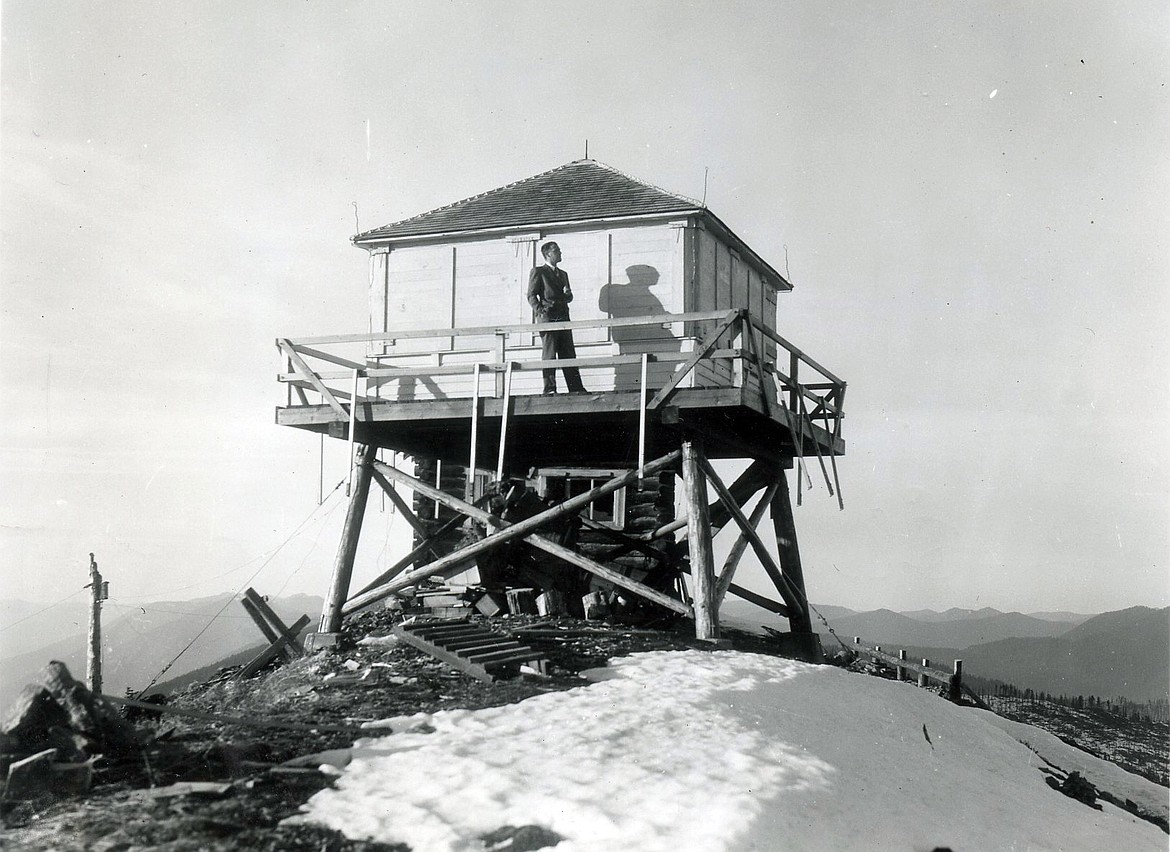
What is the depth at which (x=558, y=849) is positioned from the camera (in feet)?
16.6

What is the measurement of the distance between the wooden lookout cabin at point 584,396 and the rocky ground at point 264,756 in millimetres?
2027

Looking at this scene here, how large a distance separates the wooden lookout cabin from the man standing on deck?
1.31 ft

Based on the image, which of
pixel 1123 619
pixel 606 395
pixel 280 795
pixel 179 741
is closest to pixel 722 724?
pixel 280 795

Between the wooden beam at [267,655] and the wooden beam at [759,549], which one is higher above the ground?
the wooden beam at [759,549]

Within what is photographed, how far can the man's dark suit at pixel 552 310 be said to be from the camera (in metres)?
12.4

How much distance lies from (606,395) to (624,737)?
17.0 feet

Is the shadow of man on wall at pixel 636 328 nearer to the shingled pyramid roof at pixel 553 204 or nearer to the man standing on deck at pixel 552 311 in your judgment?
the man standing on deck at pixel 552 311

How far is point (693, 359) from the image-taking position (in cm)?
1070

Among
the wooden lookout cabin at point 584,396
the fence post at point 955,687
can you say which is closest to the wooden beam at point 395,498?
the wooden lookout cabin at point 584,396

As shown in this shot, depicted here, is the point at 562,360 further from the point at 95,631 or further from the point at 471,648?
the point at 95,631

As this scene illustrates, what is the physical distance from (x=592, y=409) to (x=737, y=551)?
327 centimetres

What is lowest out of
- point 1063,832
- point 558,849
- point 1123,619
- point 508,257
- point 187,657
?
point 187,657

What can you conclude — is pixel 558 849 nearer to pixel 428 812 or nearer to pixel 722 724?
pixel 428 812

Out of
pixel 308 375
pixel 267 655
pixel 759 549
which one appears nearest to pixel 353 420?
pixel 308 375
